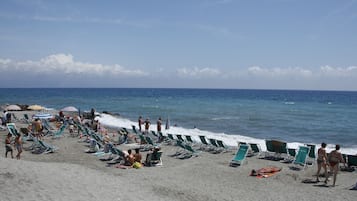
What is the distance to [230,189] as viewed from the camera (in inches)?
396

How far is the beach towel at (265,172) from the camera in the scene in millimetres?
11659

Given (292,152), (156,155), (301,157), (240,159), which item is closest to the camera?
(156,155)

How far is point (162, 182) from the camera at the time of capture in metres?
10.4

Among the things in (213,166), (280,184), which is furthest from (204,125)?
(280,184)

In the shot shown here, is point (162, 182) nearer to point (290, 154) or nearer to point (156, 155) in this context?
point (156, 155)

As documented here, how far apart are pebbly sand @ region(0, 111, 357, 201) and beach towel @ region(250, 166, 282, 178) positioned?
19cm

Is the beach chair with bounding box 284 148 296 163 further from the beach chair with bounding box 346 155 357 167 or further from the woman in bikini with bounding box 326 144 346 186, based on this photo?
the woman in bikini with bounding box 326 144 346 186

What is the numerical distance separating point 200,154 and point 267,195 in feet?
19.4

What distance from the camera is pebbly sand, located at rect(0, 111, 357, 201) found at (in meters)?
7.99

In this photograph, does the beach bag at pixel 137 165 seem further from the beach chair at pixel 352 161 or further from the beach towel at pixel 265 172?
the beach chair at pixel 352 161

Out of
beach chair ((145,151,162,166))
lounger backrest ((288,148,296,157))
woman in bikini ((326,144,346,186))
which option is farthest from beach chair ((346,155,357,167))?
beach chair ((145,151,162,166))

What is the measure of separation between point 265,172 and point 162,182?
362cm

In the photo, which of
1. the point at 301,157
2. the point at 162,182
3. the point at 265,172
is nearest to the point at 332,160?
the point at 265,172

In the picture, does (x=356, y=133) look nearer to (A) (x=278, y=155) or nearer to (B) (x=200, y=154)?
(A) (x=278, y=155)
